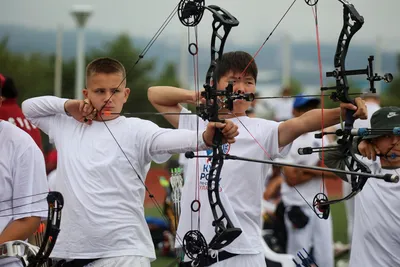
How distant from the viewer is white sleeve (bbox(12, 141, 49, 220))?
3434mm

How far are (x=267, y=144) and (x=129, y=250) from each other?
0.73 meters

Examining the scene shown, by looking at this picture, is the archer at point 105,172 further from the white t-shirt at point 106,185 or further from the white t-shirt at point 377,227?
the white t-shirt at point 377,227

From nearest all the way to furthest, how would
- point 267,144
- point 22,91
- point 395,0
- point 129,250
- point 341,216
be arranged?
point 129,250, point 267,144, point 395,0, point 22,91, point 341,216

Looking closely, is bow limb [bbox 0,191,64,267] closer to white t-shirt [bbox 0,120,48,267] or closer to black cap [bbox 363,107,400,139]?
white t-shirt [bbox 0,120,48,267]

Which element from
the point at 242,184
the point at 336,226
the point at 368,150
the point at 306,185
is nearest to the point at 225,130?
the point at 242,184

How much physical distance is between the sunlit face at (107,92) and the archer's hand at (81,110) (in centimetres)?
4

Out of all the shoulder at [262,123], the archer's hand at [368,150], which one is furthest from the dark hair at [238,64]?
the archer's hand at [368,150]

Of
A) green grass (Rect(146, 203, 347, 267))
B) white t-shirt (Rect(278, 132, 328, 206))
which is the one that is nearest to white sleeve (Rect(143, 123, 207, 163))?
white t-shirt (Rect(278, 132, 328, 206))

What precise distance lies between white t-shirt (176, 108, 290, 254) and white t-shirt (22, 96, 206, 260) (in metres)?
0.25

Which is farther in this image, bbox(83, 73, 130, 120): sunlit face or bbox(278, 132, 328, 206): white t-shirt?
bbox(278, 132, 328, 206): white t-shirt

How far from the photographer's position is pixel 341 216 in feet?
45.5

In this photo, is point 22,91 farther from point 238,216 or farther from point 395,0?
point 238,216

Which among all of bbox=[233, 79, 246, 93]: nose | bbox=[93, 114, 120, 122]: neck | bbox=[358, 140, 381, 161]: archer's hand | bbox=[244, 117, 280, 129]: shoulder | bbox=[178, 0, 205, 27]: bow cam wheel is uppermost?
bbox=[178, 0, 205, 27]: bow cam wheel

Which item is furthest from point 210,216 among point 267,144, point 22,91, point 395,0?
point 22,91
